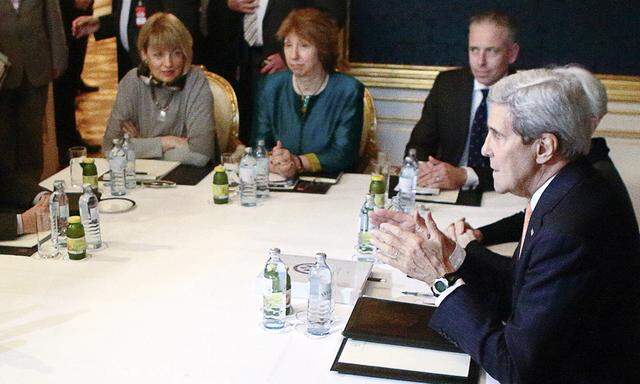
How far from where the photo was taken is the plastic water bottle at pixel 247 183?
301 cm

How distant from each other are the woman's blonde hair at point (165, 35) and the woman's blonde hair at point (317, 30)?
0.45m

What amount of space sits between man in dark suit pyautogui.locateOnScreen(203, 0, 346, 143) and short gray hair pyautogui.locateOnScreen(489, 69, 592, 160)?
2.95m

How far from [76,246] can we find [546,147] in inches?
52.9

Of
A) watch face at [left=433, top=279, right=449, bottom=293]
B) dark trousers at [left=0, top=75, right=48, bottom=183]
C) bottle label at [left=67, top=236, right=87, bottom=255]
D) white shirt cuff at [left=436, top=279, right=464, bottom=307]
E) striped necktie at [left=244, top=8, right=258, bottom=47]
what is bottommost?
dark trousers at [left=0, top=75, right=48, bottom=183]

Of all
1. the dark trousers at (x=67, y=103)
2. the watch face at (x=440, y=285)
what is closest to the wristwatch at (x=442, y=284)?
the watch face at (x=440, y=285)

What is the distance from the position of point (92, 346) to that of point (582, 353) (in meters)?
1.08

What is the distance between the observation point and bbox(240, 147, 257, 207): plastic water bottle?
3.01m

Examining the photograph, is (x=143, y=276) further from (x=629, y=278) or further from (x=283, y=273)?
(x=629, y=278)

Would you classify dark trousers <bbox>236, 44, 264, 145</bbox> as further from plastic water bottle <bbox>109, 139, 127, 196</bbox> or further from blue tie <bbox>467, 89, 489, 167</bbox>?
plastic water bottle <bbox>109, 139, 127, 196</bbox>

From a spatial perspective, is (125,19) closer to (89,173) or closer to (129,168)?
(129,168)

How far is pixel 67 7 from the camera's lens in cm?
586

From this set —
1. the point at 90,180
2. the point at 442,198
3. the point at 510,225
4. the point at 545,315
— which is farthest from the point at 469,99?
the point at 545,315

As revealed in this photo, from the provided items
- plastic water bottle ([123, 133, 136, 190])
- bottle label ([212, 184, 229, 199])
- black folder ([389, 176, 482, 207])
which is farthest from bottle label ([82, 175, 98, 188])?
black folder ([389, 176, 482, 207])

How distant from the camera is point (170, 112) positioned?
3.88 meters
